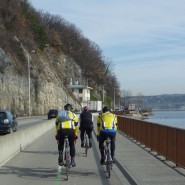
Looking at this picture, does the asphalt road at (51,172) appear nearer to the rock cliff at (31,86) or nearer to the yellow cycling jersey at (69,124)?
the yellow cycling jersey at (69,124)

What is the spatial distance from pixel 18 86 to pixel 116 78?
96297mm

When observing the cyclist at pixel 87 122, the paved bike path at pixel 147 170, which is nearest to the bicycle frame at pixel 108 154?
the paved bike path at pixel 147 170

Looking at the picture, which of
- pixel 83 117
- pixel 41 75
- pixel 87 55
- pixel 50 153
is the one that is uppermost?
pixel 87 55

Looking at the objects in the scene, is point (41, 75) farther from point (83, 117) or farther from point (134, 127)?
point (83, 117)

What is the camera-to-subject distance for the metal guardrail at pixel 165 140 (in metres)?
13.5

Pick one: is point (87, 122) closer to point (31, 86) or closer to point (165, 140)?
point (165, 140)

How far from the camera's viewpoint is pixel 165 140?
1596 centimetres

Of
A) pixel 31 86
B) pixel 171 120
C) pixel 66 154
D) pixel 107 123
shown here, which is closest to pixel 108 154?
pixel 107 123

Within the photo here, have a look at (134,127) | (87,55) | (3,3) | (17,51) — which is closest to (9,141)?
(134,127)

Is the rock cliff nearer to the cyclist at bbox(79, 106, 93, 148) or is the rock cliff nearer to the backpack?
the cyclist at bbox(79, 106, 93, 148)

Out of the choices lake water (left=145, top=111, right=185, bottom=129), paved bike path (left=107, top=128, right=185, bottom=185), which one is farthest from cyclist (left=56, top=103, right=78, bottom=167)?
lake water (left=145, top=111, right=185, bottom=129)

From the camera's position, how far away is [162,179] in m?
11.5

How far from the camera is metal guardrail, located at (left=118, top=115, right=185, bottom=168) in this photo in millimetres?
A: 13481

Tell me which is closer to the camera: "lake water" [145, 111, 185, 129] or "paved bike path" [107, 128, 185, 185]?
"paved bike path" [107, 128, 185, 185]
